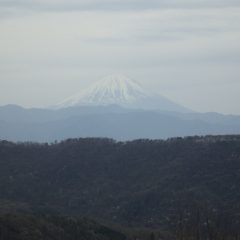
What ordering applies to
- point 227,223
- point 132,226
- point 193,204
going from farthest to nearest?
point 193,204 → point 132,226 → point 227,223

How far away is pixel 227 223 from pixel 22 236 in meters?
53.5

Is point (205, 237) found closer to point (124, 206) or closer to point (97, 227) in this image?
point (97, 227)

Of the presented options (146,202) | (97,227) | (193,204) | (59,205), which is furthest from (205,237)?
(59,205)

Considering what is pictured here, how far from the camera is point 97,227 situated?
468 feet

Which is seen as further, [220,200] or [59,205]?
[59,205]

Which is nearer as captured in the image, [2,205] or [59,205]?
[2,205]

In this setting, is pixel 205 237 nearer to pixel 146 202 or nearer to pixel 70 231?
pixel 70 231

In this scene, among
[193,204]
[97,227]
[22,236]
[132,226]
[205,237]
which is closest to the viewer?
[22,236]

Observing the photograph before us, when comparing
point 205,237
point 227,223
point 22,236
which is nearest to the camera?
point 22,236

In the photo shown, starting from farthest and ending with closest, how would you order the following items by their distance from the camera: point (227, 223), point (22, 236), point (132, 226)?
point (132, 226) → point (227, 223) → point (22, 236)

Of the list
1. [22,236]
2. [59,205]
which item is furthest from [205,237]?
[59,205]

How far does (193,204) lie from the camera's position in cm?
17938

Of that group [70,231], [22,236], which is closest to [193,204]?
[70,231]

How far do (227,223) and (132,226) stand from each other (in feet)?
79.3
